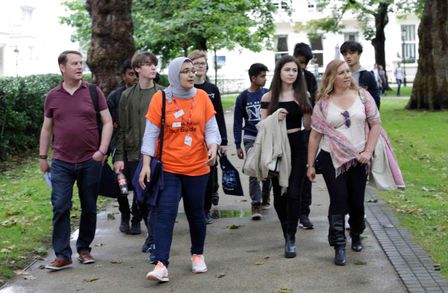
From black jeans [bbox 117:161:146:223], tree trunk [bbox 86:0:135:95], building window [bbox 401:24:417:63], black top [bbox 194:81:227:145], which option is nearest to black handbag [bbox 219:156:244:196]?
black top [bbox 194:81:227:145]

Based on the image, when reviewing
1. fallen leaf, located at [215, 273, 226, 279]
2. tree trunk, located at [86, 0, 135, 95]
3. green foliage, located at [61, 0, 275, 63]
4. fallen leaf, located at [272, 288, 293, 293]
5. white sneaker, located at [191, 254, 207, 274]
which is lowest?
fallen leaf, located at [215, 273, 226, 279]

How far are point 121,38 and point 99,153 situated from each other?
9607mm

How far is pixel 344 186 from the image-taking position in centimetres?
761

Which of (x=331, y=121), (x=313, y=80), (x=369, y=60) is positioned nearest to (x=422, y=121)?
(x=313, y=80)

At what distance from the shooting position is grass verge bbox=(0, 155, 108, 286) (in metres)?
8.37

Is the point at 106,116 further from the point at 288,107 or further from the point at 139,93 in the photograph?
the point at 288,107

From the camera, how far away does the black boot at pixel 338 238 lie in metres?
7.48

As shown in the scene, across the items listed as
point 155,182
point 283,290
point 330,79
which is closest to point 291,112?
point 330,79

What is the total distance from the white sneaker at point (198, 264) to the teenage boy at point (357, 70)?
2636mm

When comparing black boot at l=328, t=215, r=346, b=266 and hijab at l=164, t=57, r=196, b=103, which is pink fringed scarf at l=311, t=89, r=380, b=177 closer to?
black boot at l=328, t=215, r=346, b=266

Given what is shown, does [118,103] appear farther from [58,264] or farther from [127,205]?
[58,264]

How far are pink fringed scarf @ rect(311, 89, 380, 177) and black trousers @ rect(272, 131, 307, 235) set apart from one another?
364 millimetres

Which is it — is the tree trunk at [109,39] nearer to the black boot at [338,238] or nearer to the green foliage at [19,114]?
the green foliage at [19,114]

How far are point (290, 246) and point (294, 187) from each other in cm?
54
